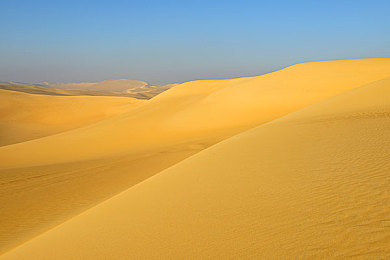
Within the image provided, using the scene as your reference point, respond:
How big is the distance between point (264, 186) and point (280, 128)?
3647 millimetres

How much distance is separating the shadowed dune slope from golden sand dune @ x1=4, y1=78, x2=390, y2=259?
7.51 m

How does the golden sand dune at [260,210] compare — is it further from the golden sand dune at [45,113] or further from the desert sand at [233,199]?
the golden sand dune at [45,113]

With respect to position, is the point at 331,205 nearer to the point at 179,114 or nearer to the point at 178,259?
the point at 178,259

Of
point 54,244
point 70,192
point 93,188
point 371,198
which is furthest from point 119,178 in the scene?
point 371,198

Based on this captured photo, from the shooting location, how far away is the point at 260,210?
3.18 m

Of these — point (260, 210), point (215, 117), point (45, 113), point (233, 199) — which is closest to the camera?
point (260, 210)

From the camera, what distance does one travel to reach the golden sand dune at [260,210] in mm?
2479

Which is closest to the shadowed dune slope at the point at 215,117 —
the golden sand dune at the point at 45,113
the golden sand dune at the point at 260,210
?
the golden sand dune at the point at 260,210

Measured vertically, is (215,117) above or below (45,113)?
above

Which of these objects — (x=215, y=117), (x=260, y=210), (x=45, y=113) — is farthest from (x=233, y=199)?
(x=45, y=113)

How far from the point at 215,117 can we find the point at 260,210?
49.4 feet

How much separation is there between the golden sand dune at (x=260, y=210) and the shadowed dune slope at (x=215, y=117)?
7.51 m

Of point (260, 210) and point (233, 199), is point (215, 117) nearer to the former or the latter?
point (233, 199)

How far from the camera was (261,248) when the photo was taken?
8.20ft
